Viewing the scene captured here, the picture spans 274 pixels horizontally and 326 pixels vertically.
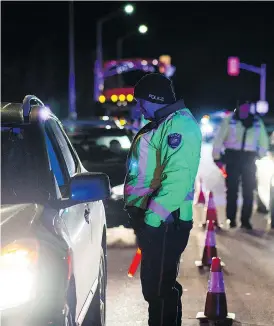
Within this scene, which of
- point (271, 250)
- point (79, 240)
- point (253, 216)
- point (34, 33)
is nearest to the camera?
point (79, 240)

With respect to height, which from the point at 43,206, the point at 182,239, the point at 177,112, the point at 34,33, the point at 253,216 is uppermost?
the point at 34,33

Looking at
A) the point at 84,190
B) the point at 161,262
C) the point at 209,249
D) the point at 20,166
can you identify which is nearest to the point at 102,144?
the point at 209,249

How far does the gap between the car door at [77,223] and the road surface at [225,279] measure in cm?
158

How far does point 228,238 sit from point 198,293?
12.2 ft

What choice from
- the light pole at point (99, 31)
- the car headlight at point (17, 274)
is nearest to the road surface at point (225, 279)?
the car headlight at point (17, 274)

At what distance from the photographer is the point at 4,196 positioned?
430cm

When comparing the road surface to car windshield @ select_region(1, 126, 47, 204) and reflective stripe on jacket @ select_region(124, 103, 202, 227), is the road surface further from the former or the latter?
car windshield @ select_region(1, 126, 47, 204)

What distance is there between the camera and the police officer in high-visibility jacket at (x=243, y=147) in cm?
1214

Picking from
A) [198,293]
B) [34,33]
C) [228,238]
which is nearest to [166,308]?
[198,293]

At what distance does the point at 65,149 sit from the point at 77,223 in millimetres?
1005

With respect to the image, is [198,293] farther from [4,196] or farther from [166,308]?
[4,196]

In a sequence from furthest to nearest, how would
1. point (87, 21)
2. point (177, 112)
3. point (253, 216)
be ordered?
point (87, 21), point (253, 216), point (177, 112)

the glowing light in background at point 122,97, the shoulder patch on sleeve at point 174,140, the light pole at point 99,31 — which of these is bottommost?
the shoulder patch on sleeve at point 174,140

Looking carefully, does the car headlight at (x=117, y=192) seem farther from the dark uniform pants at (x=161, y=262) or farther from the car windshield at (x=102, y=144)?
the dark uniform pants at (x=161, y=262)
